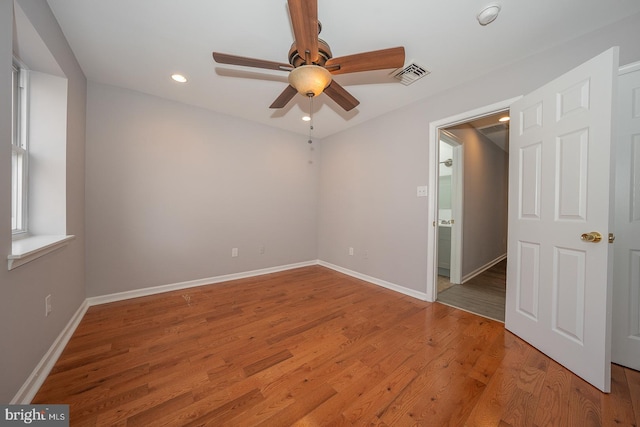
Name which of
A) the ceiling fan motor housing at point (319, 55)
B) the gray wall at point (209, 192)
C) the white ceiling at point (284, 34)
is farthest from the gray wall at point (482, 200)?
the ceiling fan motor housing at point (319, 55)

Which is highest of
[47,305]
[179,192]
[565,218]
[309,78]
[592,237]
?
[309,78]

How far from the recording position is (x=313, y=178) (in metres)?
4.19

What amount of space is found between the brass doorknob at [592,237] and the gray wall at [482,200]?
2003 mm

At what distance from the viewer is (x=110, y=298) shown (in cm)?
248

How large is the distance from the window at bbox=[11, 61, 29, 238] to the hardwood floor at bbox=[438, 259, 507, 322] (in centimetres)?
406

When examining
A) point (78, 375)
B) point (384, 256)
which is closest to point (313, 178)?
point (384, 256)

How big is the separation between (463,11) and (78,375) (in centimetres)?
356

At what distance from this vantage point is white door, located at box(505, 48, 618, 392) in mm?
1319

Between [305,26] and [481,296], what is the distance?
3.43 meters

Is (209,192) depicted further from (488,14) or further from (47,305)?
(488,14)

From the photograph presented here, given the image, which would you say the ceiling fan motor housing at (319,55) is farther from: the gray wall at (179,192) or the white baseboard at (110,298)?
the white baseboard at (110,298)

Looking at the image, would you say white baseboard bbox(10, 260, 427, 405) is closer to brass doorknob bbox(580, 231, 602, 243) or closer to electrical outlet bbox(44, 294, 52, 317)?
electrical outlet bbox(44, 294, 52, 317)

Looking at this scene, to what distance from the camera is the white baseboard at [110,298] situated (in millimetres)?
1244

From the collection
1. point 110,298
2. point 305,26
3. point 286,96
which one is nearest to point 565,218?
point 305,26
